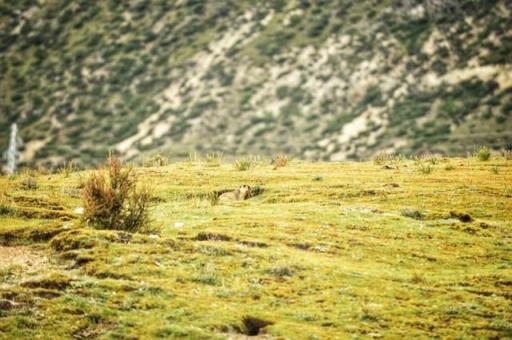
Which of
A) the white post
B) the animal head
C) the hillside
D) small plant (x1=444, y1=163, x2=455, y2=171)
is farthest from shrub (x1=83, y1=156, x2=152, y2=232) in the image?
the white post

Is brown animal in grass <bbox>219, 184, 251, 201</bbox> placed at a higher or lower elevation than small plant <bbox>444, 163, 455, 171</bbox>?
lower

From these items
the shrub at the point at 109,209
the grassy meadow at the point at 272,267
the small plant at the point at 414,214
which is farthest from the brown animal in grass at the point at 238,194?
the shrub at the point at 109,209

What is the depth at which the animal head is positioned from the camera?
1053 inches

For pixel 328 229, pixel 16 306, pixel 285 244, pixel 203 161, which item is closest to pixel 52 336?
pixel 16 306

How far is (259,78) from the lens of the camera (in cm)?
8156

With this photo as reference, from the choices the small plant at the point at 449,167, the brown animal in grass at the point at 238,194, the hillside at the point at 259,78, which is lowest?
the brown animal in grass at the point at 238,194

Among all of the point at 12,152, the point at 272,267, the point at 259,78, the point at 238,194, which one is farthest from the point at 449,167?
the point at 12,152

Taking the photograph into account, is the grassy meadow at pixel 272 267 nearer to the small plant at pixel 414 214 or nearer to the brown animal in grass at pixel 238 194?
the small plant at pixel 414 214

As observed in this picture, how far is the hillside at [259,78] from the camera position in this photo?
237ft

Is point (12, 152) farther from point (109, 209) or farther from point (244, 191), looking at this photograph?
point (109, 209)

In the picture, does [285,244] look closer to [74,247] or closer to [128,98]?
[74,247]

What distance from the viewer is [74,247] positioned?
57.5ft

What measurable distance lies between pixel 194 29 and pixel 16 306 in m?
78.6

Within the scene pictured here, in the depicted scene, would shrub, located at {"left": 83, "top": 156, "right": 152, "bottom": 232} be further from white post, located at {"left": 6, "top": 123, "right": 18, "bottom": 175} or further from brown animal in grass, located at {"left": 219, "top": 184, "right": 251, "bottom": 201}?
white post, located at {"left": 6, "top": 123, "right": 18, "bottom": 175}
